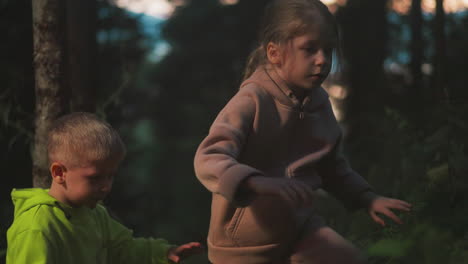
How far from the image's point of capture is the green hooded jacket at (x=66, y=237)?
324cm

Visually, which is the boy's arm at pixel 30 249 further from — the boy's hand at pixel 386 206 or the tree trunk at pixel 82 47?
the tree trunk at pixel 82 47

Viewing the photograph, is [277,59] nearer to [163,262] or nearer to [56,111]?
[163,262]

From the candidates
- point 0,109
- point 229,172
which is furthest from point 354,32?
point 229,172

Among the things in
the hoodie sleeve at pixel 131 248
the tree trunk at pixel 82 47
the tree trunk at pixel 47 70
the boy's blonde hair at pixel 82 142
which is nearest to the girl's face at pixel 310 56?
the boy's blonde hair at pixel 82 142

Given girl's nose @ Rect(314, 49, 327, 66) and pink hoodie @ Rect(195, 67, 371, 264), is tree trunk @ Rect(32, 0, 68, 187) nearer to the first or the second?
pink hoodie @ Rect(195, 67, 371, 264)

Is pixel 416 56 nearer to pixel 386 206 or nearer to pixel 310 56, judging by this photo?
pixel 386 206

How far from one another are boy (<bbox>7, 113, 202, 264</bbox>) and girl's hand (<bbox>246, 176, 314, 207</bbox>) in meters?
1.01

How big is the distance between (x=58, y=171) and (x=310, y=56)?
4.95 ft

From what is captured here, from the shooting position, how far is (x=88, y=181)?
344cm

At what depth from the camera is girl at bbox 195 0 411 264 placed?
10.8 ft

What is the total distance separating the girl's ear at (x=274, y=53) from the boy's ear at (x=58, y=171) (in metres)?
1.28

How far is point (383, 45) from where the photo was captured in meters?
11.2

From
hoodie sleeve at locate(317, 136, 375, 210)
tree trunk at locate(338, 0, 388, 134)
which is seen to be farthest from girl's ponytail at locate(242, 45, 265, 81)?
tree trunk at locate(338, 0, 388, 134)

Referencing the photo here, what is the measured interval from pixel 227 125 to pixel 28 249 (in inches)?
46.5
